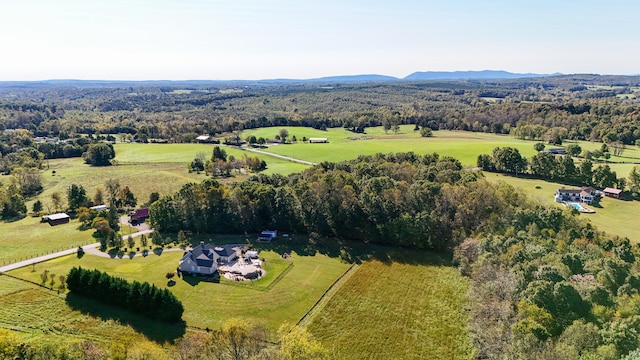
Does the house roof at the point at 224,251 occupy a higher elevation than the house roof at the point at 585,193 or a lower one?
lower

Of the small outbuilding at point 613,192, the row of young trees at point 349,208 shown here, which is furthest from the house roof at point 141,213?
the small outbuilding at point 613,192

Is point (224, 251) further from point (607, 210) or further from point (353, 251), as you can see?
point (607, 210)

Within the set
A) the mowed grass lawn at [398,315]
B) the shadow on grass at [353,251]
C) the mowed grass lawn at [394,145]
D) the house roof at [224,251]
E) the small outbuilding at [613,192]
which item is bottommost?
the mowed grass lawn at [398,315]

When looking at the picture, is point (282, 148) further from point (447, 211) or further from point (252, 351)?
point (252, 351)

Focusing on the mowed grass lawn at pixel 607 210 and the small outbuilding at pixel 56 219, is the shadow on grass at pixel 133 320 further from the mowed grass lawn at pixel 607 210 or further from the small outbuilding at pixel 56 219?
the mowed grass lawn at pixel 607 210

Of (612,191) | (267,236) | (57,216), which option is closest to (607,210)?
(612,191)

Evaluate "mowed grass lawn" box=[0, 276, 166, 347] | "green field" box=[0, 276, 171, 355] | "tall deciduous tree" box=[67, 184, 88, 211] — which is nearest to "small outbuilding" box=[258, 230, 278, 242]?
"green field" box=[0, 276, 171, 355]
